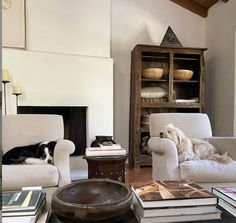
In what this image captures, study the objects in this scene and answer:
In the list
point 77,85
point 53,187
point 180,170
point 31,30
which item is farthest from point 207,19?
point 53,187

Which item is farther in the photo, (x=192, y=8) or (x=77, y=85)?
(x=192, y=8)

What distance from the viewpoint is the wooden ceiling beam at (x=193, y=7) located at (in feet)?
14.0

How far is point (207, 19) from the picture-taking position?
14.3 ft

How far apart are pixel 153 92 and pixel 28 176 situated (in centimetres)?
249

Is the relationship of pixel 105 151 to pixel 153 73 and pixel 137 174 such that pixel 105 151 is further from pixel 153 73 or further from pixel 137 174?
pixel 153 73

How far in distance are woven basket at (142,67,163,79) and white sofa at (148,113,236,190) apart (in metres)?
1.27

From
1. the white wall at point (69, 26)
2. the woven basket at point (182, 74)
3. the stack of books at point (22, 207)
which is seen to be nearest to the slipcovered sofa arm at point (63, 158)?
the stack of books at point (22, 207)

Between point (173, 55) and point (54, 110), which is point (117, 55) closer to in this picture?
point (173, 55)

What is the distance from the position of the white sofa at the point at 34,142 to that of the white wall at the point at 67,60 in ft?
3.05

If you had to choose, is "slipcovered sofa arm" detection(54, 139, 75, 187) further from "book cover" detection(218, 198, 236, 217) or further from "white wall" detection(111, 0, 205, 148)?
"white wall" detection(111, 0, 205, 148)

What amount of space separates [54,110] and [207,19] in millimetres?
3033

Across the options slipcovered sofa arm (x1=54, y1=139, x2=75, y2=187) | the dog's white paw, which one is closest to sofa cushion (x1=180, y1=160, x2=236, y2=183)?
slipcovered sofa arm (x1=54, y1=139, x2=75, y2=187)

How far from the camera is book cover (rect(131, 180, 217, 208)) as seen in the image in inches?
39.1

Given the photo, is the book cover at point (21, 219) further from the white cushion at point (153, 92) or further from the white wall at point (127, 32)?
the white wall at point (127, 32)
